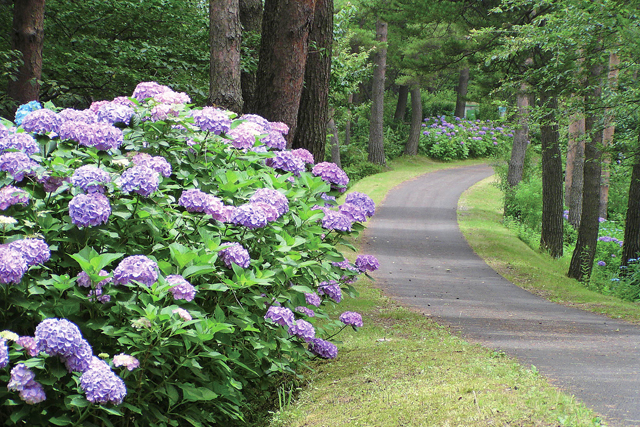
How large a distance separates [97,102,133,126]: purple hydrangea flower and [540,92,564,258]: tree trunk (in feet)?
40.4

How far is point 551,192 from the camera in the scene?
50.1ft

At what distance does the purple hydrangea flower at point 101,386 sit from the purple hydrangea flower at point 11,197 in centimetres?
101

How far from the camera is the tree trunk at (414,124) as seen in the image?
110ft

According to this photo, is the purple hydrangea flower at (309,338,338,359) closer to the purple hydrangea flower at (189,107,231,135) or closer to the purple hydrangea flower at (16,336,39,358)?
the purple hydrangea flower at (189,107,231,135)

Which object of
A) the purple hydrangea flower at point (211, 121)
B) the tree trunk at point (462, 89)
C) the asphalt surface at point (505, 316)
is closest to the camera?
the purple hydrangea flower at point (211, 121)

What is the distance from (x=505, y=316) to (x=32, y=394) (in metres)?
6.24

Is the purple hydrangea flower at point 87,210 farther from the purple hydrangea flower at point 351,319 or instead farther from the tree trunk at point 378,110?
the tree trunk at point 378,110

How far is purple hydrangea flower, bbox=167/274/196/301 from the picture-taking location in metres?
3.02

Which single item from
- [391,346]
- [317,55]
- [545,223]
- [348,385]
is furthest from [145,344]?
[545,223]

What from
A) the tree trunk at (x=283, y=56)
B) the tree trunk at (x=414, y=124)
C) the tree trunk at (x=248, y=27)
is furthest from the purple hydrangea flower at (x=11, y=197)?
the tree trunk at (x=414, y=124)

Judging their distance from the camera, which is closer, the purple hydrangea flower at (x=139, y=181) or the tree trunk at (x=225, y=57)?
the purple hydrangea flower at (x=139, y=181)

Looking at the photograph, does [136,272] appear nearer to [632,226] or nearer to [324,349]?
[324,349]

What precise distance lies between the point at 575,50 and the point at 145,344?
9911 mm

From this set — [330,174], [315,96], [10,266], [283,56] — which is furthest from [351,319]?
[315,96]
